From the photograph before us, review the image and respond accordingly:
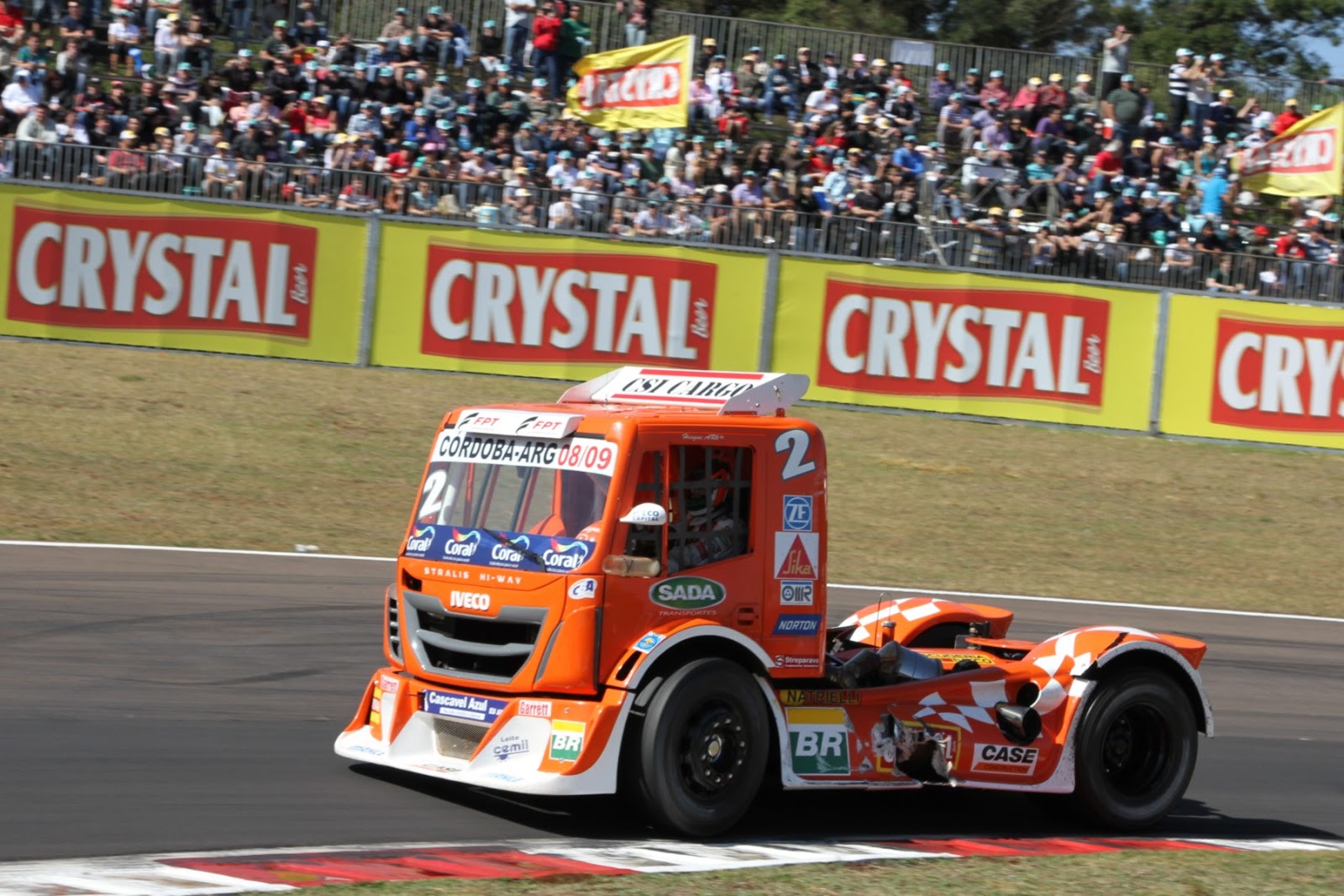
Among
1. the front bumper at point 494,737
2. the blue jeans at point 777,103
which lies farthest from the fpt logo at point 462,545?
the blue jeans at point 777,103

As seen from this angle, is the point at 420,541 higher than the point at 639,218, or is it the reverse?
the point at 639,218

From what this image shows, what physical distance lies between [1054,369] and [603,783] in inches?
598

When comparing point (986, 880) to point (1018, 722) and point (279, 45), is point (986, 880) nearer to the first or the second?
point (1018, 722)

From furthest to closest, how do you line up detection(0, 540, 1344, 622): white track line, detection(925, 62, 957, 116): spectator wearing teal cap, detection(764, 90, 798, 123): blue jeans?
detection(925, 62, 957, 116): spectator wearing teal cap, detection(764, 90, 798, 123): blue jeans, detection(0, 540, 1344, 622): white track line

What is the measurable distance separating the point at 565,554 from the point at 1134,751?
343cm

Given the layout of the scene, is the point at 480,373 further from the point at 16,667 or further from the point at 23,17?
the point at 16,667

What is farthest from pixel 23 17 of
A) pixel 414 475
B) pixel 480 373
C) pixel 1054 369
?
pixel 1054 369

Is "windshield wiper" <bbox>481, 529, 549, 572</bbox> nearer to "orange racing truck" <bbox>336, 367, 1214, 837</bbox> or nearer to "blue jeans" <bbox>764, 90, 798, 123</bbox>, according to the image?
"orange racing truck" <bbox>336, 367, 1214, 837</bbox>

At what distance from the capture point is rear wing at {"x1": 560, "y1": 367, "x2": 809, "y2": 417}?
8.00 m

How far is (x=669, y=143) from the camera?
2439 cm

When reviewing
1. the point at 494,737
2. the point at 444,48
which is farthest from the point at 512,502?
the point at 444,48

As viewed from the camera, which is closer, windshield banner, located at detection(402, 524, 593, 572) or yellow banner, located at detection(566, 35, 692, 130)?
windshield banner, located at detection(402, 524, 593, 572)

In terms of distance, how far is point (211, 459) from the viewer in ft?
56.4

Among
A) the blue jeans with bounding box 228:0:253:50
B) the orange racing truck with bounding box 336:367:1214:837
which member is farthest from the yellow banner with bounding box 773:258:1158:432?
the orange racing truck with bounding box 336:367:1214:837
